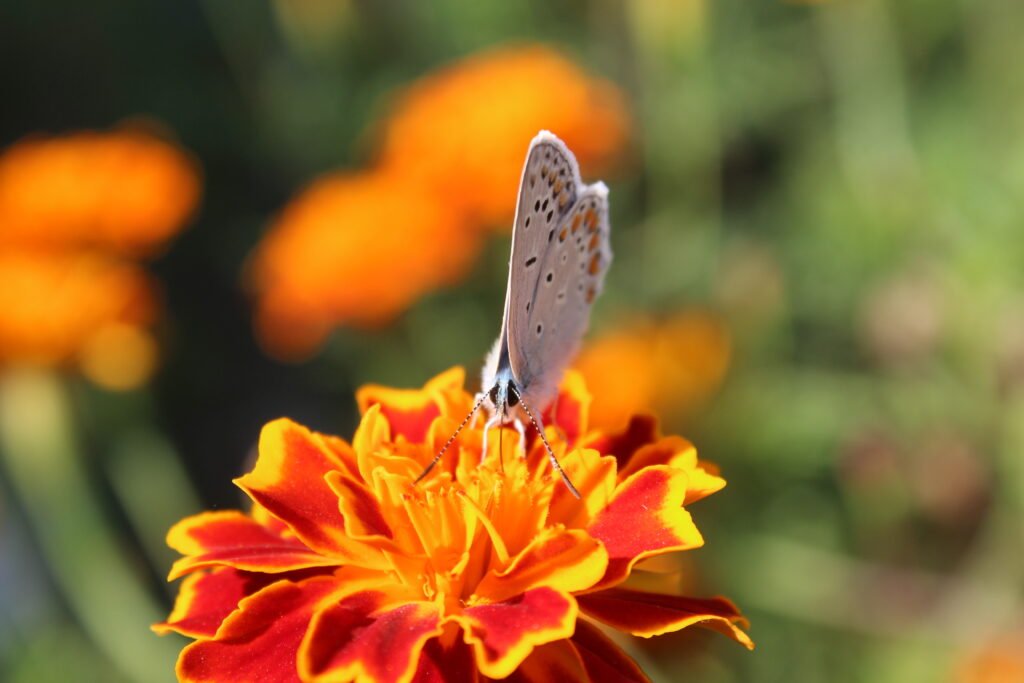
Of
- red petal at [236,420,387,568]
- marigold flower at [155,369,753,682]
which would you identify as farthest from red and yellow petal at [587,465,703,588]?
red petal at [236,420,387,568]

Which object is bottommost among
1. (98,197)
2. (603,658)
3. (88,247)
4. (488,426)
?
(603,658)

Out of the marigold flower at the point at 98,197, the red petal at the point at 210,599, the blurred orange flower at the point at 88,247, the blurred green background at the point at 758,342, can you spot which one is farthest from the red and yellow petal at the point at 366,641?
the marigold flower at the point at 98,197

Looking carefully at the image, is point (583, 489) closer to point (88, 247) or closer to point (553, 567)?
point (553, 567)

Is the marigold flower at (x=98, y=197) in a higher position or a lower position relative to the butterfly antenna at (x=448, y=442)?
higher

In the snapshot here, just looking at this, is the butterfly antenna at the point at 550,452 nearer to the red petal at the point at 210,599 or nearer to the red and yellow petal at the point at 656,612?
the red and yellow petal at the point at 656,612

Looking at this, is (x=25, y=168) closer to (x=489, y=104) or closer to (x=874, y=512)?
(x=489, y=104)

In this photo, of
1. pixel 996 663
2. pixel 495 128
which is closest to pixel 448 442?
pixel 996 663
